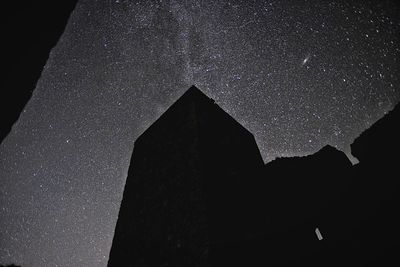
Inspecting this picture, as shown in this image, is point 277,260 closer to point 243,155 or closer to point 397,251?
point 397,251

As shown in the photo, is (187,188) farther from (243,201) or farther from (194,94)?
(194,94)

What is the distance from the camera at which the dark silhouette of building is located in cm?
396

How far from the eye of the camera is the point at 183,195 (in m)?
4.87

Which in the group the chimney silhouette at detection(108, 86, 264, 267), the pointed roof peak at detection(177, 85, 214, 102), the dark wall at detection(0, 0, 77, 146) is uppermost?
the dark wall at detection(0, 0, 77, 146)

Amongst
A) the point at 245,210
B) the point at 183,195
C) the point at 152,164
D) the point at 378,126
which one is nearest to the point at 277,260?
the point at 245,210

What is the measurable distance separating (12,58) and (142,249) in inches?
167

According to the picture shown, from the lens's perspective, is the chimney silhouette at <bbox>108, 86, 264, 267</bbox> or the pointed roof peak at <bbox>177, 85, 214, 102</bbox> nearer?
the chimney silhouette at <bbox>108, 86, 264, 267</bbox>

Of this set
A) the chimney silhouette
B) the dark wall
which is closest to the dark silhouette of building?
the chimney silhouette

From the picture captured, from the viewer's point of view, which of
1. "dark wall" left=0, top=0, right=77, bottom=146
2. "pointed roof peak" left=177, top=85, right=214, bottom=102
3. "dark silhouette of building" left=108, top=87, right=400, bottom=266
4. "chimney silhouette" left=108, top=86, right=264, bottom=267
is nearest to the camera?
"dark wall" left=0, top=0, right=77, bottom=146

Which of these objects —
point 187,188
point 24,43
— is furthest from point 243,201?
point 24,43

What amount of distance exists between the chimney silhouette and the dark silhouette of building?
0.02 meters

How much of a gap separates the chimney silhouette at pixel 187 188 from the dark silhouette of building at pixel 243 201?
0.08 feet

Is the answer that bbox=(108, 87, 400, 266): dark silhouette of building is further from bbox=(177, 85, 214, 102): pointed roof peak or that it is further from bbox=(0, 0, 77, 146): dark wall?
bbox=(0, 0, 77, 146): dark wall

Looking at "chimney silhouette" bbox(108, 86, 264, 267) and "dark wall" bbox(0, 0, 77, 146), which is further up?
"dark wall" bbox(0, 0, 77, 146)
